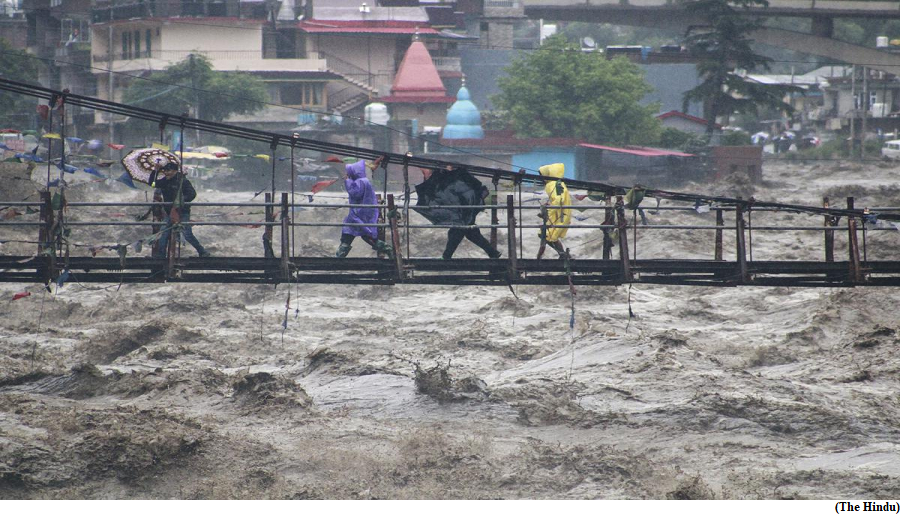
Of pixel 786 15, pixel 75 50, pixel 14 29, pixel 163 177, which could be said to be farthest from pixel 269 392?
pixel 14 29

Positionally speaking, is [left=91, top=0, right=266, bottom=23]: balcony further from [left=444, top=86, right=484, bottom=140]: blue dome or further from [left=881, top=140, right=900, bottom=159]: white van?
[left=881, top=140, right=900, bottom=159]: white van

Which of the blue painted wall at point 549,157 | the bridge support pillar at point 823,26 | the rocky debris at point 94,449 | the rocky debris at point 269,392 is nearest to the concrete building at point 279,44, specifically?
the blue painted wall at point 549,157

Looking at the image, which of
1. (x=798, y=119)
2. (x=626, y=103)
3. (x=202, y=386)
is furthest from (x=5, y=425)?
(x=798, y=119)

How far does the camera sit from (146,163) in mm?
14555

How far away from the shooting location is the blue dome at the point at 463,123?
4684cm

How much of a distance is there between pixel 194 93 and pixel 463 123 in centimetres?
1140

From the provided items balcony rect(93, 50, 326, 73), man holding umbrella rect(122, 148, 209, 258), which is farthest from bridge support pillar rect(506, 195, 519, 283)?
balcony rect(93, 50, 326, 73)

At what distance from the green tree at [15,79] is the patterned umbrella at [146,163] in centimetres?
2883

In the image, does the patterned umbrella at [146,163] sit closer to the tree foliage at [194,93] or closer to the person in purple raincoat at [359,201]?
the person in purple raincoat at [359,201]

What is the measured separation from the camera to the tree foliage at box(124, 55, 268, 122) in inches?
1831

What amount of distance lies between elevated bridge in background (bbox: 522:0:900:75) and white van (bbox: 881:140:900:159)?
3.52 m
